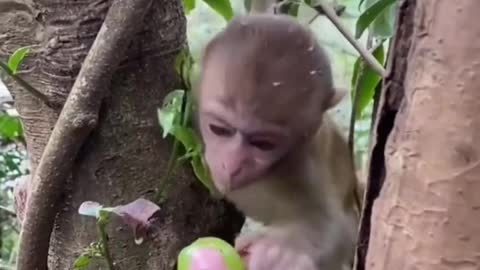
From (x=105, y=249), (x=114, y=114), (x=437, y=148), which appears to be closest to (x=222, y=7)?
(x=114, y=114)

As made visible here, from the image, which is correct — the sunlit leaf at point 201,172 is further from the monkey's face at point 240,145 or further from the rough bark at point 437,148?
the rough bark at point 437,148

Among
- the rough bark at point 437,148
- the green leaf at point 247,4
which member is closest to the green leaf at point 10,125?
the green leaf at point 247,4

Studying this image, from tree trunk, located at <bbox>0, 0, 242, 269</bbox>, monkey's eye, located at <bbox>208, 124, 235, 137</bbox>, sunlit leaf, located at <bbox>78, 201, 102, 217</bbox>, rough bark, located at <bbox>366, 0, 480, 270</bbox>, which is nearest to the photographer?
rough bark, located at <bbox>366, 0, 480, 270</bbox>

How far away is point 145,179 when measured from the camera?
81 cm

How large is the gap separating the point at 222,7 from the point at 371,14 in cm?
19

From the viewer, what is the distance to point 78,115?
0.77 m

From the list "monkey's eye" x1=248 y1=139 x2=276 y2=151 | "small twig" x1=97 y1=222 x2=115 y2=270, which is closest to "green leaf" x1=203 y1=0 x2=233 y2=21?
"monkey's eye" x1=248 y1=139 x2=276 y2=151

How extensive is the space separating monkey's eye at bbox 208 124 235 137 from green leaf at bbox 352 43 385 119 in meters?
0.15

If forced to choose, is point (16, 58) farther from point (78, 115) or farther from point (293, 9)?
point (293, 9)

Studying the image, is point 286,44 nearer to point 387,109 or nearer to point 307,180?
point 307,180

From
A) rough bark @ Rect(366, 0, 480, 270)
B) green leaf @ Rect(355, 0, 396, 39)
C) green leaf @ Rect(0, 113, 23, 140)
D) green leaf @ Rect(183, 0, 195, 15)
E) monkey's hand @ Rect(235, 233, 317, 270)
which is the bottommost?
monkey's hand @ Rect(235, 233, 317, 270)

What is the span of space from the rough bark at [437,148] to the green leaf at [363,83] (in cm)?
28

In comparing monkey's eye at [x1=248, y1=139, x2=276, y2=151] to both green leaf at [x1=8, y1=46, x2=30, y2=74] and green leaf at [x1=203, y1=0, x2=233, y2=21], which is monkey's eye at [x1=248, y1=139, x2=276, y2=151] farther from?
green leaf at [x1=8, y1=46, x2=30, y2=74]

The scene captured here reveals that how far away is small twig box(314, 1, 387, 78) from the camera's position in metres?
0.72
